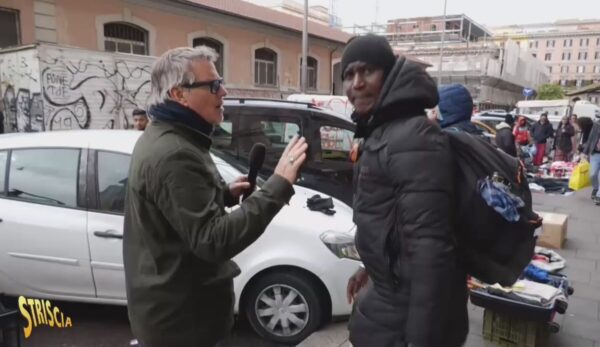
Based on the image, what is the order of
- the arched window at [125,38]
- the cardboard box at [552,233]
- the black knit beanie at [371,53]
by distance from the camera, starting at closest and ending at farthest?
the black knit beanie at [371,53]
the cardboard box at [552,233]
the arched window at [125,38]

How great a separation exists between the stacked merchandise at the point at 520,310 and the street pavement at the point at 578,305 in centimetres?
18

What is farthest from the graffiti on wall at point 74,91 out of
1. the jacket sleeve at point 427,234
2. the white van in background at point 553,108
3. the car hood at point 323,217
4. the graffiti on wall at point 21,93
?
the white van in background at point 553,108

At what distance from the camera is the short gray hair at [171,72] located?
66.1 inches

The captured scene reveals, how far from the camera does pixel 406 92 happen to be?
5.11ft

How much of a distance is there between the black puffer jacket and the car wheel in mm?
1616

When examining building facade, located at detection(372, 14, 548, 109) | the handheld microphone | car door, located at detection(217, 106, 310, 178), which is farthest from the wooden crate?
building facade, located at detection(372, 14, 548, 109)

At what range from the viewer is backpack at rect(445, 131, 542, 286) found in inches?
61.0

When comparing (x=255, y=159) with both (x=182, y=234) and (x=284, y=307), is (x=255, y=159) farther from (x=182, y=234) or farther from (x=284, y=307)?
(x=284, y=307)

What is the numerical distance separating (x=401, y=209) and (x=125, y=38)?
16153mm

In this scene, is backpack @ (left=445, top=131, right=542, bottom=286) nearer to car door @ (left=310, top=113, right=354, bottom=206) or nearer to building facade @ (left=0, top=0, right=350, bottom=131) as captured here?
car door @ (left=310, top=113, right=354, bottom=206)

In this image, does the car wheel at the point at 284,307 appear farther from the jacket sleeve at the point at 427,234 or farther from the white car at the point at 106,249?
the jacket sleeve at the point at 427,234

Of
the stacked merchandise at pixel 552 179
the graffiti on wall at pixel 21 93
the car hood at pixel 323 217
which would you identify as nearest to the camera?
the car hood at pixel 323 217

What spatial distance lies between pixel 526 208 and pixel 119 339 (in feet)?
10.5

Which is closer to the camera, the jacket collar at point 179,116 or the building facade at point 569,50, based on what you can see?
the jacket collar at point 179,116
